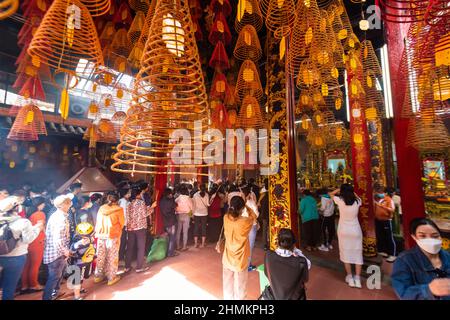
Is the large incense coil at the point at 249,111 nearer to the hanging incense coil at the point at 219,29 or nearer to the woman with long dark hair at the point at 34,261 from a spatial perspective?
the hanging incense coil at the point at 219,29

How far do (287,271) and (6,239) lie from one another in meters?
2.85

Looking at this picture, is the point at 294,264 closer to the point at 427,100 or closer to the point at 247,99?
the point at 427,100

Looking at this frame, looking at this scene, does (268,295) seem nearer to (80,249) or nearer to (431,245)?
(431,245)

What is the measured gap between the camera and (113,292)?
2928mm

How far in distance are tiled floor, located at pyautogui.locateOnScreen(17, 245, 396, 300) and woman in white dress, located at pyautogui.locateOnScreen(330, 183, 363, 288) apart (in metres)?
0.27

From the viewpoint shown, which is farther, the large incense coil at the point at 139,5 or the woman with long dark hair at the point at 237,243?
the large incense coil at the point at 139,5

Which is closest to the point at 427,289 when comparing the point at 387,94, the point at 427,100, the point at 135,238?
the point at 427,100

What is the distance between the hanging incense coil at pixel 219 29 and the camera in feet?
8.45

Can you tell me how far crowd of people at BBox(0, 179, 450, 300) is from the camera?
1429mm

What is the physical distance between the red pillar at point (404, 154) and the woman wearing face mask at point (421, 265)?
137cm

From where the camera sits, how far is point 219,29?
8.41ft

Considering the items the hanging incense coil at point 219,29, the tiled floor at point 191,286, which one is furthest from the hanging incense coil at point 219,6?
the tiled floor at point 191,286

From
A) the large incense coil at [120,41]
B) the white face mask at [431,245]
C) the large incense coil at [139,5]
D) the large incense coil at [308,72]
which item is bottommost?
the white face mask at [431,245]

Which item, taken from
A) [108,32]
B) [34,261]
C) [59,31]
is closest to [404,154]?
[59,31]
